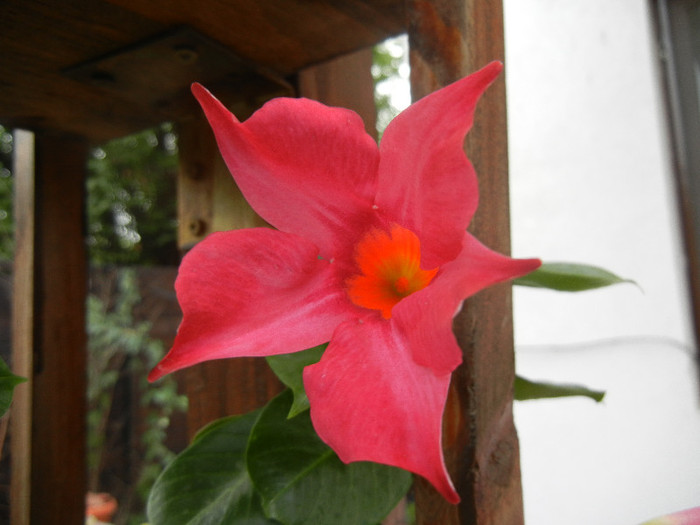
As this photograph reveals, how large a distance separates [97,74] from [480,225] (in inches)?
16.4

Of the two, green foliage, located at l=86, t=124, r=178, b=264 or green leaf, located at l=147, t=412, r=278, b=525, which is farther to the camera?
green foliage, located at l=86, t=124, r=178, b=264

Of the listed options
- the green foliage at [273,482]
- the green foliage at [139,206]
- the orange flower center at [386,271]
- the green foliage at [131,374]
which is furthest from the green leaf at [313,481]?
the green foliage at [139,206]

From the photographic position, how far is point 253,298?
0.23 meters

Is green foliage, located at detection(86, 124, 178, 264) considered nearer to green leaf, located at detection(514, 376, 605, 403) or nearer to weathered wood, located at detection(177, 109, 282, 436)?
weathered wood, located at detection(177, 109, 282, 436)

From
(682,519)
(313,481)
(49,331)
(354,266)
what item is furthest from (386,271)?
(49,331)

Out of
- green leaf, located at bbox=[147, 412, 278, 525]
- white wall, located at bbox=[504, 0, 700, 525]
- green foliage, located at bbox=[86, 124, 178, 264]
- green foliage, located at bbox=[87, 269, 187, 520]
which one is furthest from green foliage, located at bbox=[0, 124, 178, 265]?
green leaf, located at bbox=[147, 412, 278, 525]

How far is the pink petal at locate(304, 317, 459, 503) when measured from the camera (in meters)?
0.19

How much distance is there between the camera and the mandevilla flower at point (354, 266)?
0.19 m

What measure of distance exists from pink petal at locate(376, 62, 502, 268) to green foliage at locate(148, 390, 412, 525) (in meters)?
0.17

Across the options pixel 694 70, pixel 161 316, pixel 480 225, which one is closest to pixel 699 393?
pixel 694 70

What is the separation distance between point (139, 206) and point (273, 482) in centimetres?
282

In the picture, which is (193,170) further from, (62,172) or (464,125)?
(464,125)

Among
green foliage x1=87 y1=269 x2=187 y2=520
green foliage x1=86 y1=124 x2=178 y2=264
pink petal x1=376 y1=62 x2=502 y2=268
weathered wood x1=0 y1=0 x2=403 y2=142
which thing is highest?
green foliage x1=86 y1=124 x2=178 y2=264

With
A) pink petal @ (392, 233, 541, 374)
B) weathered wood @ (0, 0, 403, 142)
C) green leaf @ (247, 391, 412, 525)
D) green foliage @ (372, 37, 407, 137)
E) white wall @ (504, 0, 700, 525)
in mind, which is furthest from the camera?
green foliage @ (372, 37, 407, 137)
